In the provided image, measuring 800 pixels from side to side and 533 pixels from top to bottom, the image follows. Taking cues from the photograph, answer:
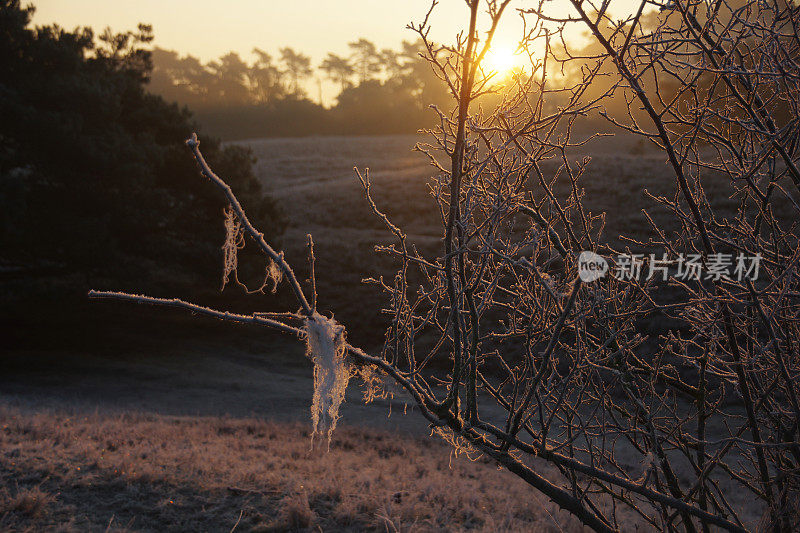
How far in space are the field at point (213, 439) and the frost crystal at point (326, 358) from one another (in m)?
2.23

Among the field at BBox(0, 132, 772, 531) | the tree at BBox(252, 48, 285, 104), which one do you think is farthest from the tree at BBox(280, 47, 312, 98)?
the field at BBox(0, 132, 772, 531)

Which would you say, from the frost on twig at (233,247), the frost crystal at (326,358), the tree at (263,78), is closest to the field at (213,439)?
the frost crystal at (326,358)

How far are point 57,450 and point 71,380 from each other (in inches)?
310

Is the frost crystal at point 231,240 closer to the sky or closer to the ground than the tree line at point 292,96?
closer to the ground

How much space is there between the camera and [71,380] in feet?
45.8

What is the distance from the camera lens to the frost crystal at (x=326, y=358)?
184 centimetres

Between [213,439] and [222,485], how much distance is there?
8.56 feet

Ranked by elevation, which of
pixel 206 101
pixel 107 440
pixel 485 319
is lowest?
pixel 107 440

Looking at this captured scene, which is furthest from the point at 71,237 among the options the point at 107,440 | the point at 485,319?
the point at 485,319

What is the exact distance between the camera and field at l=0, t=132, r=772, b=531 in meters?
5.93

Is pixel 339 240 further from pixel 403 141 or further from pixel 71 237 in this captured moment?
pixel 403 141

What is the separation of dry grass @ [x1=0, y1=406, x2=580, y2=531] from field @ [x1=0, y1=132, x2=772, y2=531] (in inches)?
0.9

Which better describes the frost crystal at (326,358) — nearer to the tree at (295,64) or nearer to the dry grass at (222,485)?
the dry grass at (222,485)

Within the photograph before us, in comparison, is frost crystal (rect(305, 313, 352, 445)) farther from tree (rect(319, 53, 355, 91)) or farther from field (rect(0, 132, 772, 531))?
tree (rect(319, 53, 355, 91))
